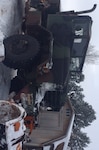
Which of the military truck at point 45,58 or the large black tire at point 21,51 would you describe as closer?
the large black tire at point 21,51

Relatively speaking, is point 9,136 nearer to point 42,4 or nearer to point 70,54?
point 70,54

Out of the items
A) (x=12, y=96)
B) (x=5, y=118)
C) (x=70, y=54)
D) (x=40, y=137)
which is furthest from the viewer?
(x=40, y=137)

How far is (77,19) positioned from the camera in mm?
7699

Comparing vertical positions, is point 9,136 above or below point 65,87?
above

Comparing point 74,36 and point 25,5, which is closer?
point 74,36

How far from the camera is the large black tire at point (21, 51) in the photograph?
7.07m

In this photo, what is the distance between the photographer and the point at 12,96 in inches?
282

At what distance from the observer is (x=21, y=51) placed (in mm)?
7266

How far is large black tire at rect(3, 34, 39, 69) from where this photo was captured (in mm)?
7074

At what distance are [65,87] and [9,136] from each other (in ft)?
10.4

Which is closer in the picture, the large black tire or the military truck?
the large black tire

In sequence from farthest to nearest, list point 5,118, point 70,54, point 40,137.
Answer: point 40,137 → point 70,54 → point 5,118

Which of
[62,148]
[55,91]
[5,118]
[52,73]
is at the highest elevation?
[5,118]

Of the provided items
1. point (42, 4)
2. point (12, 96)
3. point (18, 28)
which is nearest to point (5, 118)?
point (12, 96)
